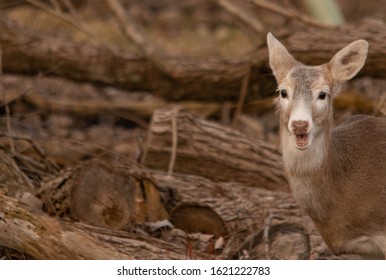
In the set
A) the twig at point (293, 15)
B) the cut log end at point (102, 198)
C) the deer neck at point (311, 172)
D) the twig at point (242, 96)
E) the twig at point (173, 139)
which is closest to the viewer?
the deer neck at point (311, 172)

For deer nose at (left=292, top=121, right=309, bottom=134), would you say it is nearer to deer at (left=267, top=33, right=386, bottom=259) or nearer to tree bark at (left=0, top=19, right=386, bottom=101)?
deer at (left=267, top=33, right=386, bottom=259)

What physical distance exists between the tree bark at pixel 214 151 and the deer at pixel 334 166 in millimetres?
1848

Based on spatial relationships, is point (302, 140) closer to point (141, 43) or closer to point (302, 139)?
point (302, 139)

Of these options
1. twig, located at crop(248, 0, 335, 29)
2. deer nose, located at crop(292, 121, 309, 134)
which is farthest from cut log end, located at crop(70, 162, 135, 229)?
twig, located at crop(248, 0, 335, 29)

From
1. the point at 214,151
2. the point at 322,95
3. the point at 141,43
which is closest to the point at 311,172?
the point at 322,95

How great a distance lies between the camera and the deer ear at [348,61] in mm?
6223

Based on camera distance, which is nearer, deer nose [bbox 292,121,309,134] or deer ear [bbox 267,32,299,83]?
deer nose [bbox 292,121,309,134]

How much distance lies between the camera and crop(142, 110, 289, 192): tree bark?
27.0 ft

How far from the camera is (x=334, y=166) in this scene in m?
6.27

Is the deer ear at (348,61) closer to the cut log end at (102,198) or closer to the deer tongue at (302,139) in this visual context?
the deer tongue at (302,139)

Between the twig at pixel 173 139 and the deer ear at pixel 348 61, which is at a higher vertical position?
the twig at pixel 173 139

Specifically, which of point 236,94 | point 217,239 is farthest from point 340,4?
point 217,239

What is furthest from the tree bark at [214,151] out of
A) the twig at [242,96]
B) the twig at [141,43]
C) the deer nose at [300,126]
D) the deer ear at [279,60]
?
the deer nose at [300,126]

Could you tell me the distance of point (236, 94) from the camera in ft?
31.9
